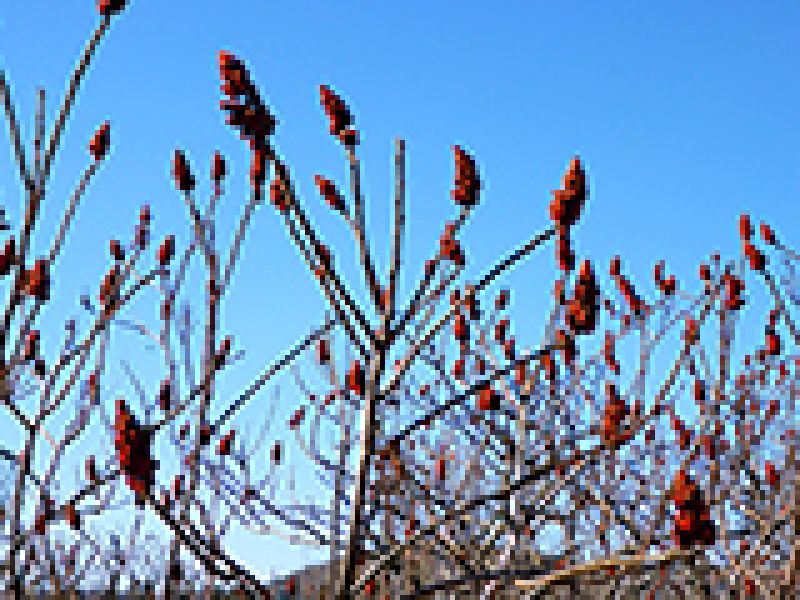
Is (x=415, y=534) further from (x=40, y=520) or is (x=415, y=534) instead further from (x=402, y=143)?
(x=40, y=520)

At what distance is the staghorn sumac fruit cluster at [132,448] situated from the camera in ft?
6.17

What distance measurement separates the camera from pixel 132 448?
1891 millimetres

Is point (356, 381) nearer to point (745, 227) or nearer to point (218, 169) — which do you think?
point (218, 169)

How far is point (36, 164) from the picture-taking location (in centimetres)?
293

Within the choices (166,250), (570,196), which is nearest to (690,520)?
(570,196)

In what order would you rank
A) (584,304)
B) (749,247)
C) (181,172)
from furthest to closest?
(749,247) < (181,172) < (584,304)

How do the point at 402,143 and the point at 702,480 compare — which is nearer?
the point at 402,143

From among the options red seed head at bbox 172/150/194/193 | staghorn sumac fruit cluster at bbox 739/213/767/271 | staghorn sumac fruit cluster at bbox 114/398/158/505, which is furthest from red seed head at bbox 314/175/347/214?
staghorn sumac fruit cluster at bbox 739/213/767/271

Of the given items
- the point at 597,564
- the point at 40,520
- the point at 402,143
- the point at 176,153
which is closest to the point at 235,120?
the point at 402,143

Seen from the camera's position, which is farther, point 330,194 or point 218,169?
point 218,169

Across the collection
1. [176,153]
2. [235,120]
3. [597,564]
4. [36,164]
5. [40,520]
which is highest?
[176,153]

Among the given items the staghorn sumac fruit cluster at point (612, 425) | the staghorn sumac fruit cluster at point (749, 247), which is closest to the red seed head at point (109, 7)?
the staghorn sumac fruit cluster at point (612, 425)

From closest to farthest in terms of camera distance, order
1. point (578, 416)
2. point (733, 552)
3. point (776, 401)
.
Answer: point (733, 552) → point (578, 416) → point (776, 401)

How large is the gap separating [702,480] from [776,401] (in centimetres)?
159
